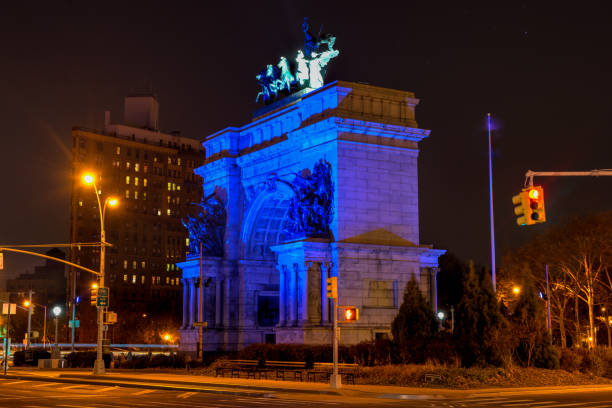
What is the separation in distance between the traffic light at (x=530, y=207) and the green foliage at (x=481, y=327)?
38.7 ft

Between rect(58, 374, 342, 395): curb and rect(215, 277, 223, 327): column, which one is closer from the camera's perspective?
rect(58, 374, 342, 395): curb

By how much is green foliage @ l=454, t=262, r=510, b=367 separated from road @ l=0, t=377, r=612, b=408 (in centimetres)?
418

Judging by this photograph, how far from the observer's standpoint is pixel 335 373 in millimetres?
33188

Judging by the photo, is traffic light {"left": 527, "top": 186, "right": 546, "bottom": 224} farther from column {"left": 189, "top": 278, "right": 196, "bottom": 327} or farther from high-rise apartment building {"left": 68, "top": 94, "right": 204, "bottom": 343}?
high-rise apartment building {"left": 68, "top": 94, "right": 204, "bottom": 343}

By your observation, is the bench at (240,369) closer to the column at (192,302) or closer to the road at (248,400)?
the road at (248,400)

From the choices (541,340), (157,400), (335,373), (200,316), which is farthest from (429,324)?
(200,316)

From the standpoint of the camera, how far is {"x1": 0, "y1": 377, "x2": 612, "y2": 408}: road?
26.0m

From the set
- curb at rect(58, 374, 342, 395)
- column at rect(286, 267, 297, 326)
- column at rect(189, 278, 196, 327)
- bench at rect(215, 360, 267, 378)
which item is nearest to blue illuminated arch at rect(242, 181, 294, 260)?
column at rect(189, 278, 196, 327)

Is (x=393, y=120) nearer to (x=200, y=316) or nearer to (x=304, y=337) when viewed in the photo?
(x=304, y=337)

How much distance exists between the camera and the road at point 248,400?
26016mm

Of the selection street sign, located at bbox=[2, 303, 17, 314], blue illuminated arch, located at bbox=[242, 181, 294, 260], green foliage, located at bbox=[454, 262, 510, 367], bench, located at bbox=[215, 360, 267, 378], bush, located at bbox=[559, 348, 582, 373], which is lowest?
bench, located at bbox=[215, 360, 267, 378]

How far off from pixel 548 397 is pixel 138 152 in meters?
130

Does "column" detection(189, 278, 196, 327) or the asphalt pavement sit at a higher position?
"column" detection(189, 278, 196, 327)

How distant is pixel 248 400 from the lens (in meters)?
28.9
